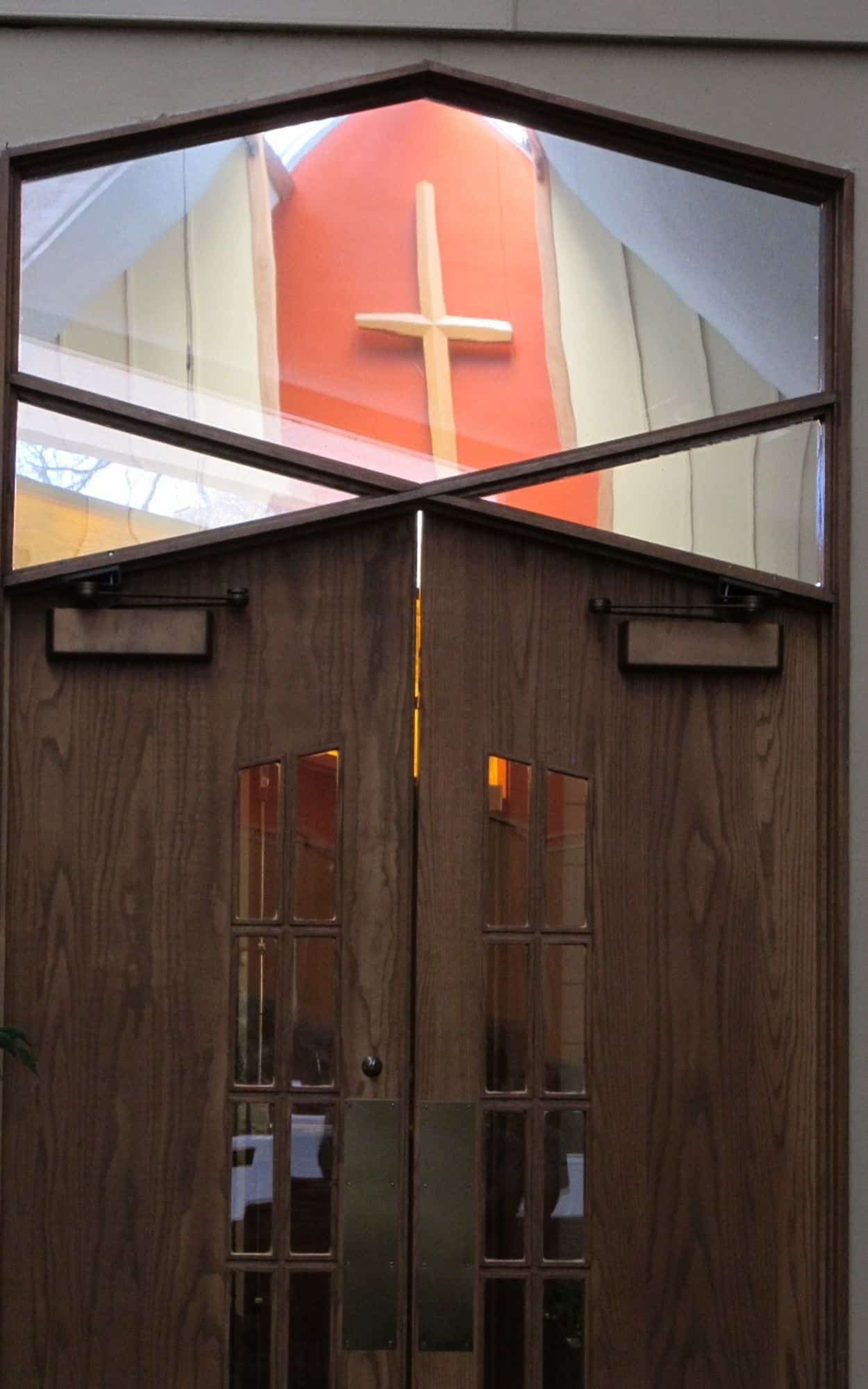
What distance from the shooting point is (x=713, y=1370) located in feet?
12.0

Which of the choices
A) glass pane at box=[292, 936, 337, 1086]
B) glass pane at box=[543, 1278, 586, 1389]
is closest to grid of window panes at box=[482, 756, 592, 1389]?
glass pane at box=[543, 1278, 586, 1389]

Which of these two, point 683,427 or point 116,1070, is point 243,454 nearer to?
point 683,427

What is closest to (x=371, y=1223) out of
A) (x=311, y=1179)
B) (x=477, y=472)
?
(x=311, y=1179)

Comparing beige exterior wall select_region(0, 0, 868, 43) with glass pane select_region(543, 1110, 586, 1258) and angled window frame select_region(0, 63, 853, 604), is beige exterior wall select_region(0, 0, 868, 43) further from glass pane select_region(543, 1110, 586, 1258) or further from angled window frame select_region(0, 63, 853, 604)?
glass pane select_region(543, 1110, 586, 1258)

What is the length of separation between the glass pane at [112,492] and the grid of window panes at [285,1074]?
565 mm

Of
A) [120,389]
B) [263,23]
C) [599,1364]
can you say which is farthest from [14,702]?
[599,1364]

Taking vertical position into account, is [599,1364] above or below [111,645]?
below

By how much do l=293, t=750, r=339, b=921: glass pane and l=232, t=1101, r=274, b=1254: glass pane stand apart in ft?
1.46

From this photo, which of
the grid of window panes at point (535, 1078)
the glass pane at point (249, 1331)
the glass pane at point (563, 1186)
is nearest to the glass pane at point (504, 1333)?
the grid of window panes at point (535, 1078)

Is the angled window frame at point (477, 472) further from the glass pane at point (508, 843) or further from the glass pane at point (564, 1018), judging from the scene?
the glass pane at point (564, 1018)

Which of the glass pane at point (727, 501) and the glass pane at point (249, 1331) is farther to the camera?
the glass pane at point (727, 501)

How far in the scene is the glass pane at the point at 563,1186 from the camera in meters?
3.67

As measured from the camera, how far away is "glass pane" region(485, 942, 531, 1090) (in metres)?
3.70

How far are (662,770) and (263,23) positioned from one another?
1885 mm
